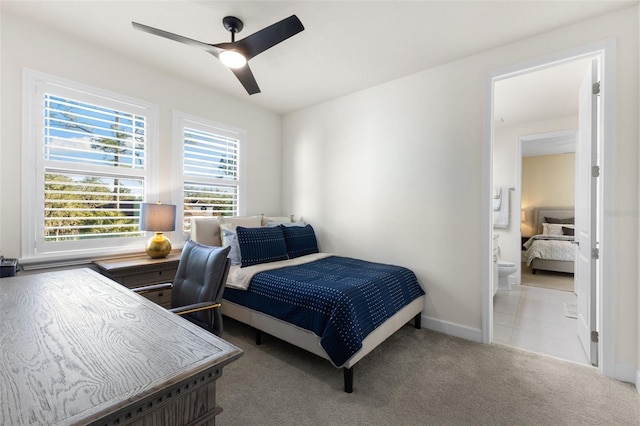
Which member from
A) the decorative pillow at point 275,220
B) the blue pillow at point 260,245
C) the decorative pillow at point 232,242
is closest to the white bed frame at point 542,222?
the decorative pillow at point 275,220

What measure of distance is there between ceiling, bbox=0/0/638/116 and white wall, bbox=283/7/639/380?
0.18m

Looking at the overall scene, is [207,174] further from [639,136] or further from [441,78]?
[639,136]

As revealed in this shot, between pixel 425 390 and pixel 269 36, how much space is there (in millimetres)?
2663

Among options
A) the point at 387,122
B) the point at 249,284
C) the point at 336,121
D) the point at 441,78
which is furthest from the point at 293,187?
the point at 441,78

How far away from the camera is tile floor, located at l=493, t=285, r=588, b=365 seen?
2516 millimetres

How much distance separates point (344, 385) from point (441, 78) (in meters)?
2.93

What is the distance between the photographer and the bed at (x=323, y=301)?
6.32 feet

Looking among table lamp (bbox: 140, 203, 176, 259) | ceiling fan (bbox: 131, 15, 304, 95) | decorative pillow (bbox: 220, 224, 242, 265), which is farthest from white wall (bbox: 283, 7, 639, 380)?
table lamp (bbox: 140, 203, 176, 259)

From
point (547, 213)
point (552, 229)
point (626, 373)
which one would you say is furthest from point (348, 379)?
point (547, 213)

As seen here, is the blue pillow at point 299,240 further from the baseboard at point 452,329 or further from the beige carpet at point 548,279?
the beige carpet at point 548,279

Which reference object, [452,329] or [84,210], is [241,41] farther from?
[452,329]

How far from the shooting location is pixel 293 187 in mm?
4285

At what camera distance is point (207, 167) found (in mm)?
3531

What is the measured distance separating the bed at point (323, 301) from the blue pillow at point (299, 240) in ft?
0.69
